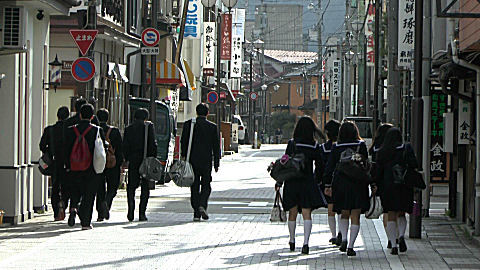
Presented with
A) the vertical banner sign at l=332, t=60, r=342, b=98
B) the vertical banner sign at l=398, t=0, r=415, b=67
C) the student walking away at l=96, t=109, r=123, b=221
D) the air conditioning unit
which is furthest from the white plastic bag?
the vertical banner sign at l=332, t=60, r=342, b=98

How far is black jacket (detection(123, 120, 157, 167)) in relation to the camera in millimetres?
15727

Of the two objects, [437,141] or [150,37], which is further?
[150,37]

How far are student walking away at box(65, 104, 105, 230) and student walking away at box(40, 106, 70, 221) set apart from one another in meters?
0.28

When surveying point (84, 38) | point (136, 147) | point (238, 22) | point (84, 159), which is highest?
point (238, 22)

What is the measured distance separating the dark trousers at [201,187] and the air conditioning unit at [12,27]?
369 cm

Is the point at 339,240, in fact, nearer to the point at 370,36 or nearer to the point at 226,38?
the point at 370,36

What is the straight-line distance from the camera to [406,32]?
2609 centimetres

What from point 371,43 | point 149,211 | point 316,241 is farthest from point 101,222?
point 371,43

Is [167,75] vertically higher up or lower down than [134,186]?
higher up

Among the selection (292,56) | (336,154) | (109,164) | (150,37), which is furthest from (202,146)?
(292,56)

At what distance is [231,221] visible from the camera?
16422 mm

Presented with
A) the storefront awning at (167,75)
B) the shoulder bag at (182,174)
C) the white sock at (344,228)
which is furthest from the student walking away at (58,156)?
the storefront awning at (167,75)

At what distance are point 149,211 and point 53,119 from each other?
7.00 meters

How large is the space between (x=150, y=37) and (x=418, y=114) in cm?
1141
